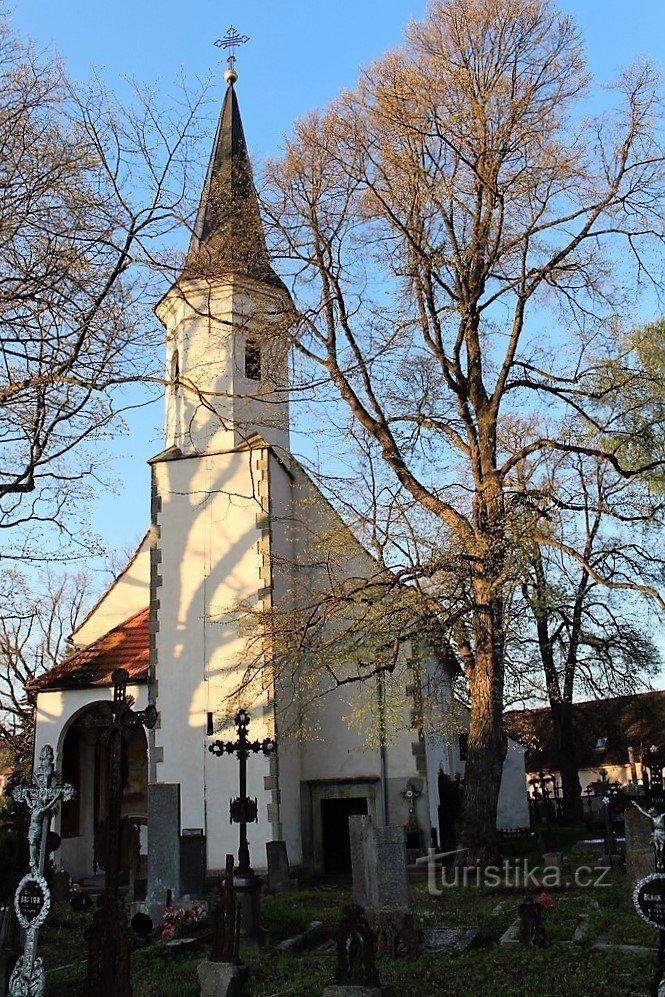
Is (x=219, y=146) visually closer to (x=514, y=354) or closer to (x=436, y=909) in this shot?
(x=514, y=354)

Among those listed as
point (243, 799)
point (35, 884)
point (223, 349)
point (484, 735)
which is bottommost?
point (35, 884)

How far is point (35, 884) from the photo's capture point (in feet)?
23.7

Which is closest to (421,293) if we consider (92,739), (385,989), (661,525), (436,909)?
(661,525)

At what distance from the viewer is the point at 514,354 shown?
16.3 metres

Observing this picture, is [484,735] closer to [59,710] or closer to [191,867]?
[191,867]

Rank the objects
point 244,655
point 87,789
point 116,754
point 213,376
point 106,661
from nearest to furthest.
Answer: point 116,754, point 244,655, point 213,376, point 106,661, point 87,789

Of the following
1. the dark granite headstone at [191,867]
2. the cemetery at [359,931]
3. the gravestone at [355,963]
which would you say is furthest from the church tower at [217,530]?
the gravestone at [355,963]

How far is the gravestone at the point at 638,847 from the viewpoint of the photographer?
1139 centimetres

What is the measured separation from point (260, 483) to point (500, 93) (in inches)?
349

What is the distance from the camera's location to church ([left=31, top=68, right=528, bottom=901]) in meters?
16.5

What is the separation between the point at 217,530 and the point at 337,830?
22.3 feet

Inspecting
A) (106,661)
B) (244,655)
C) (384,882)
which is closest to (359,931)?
(384,882)

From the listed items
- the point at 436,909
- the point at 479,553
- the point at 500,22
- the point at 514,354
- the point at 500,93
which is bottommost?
the point at 436,909

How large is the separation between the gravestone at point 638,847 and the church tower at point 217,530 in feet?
20.5
